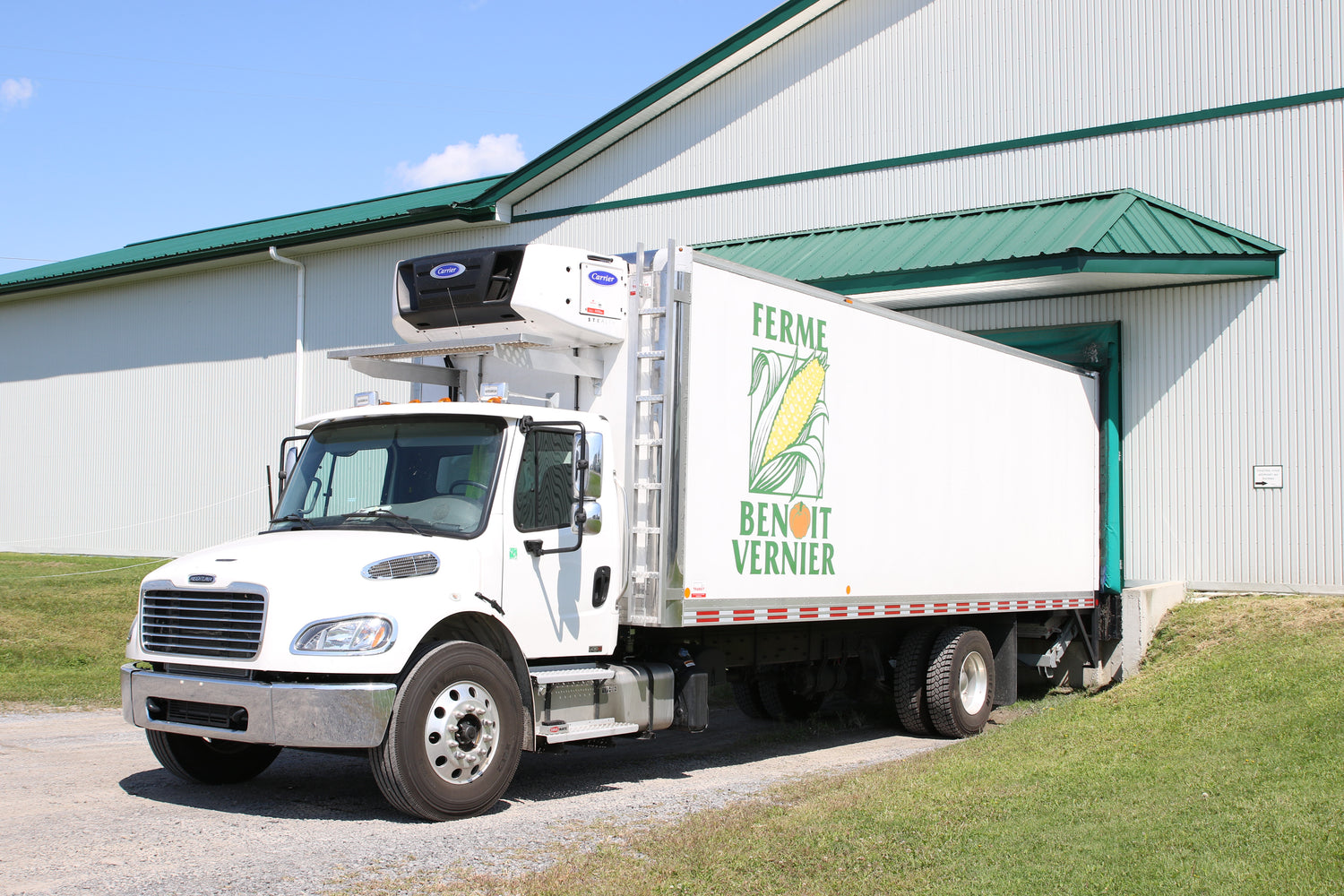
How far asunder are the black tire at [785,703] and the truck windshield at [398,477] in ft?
18.1

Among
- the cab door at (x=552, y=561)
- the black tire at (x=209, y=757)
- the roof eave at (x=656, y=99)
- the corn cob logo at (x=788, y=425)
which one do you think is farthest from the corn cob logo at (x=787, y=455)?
the roof eave at (x=656, y=99)

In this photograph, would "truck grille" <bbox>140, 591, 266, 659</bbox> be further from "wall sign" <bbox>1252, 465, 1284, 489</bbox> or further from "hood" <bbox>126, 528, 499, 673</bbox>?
"wall sign" <bbox>1252, 465, 1284, 489</bbox>

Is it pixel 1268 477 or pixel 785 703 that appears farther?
pixel 1268 477

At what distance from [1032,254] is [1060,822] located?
363 inches

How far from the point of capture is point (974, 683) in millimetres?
12594

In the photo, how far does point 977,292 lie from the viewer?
16.9 m

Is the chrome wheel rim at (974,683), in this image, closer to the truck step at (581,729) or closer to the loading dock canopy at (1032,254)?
the truck step at (581,729)

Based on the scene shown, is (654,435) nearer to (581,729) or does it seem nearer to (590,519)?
(590,519)

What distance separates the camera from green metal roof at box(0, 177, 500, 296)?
24172 mm

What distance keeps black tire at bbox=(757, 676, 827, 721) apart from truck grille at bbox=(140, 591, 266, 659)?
6.49m

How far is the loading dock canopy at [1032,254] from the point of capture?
48.9ft

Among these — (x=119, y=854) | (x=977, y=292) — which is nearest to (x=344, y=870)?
(x=119, y=854)

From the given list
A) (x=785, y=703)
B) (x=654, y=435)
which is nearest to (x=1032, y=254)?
(x=785, y=703)

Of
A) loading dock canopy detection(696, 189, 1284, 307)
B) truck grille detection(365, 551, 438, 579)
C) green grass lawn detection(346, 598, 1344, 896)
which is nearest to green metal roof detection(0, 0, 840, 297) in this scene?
loading dock canopy detection(696, 189, 1284, 307)
